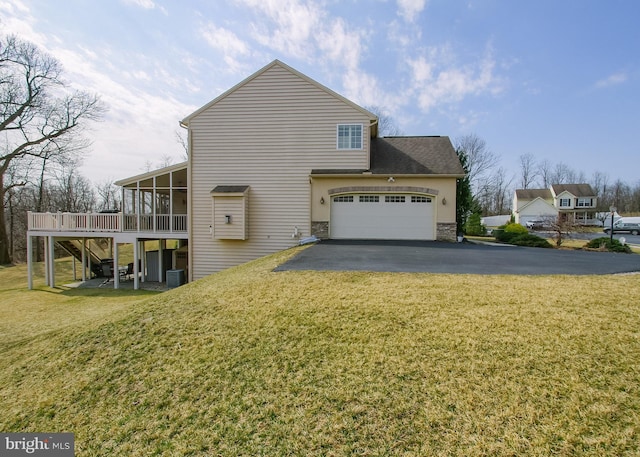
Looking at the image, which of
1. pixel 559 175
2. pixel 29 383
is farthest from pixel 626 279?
pixel 559 175

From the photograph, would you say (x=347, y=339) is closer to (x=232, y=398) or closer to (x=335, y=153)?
(x=232, y=398)

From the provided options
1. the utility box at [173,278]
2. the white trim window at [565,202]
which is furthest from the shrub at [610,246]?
the white trim window at [565,202]

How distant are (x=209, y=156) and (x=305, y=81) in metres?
5.23

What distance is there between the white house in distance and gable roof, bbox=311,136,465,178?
8 centimetres

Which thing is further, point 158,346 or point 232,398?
point 158,346

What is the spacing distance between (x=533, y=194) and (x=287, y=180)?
49.5m

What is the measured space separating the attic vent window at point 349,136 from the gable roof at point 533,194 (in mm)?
45145

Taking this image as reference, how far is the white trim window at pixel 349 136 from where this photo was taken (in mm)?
12273

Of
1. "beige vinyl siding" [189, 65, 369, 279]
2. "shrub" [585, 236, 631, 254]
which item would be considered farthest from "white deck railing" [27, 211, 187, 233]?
"shrub" [585, 236, 631, 254]

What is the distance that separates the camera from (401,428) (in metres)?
2.51

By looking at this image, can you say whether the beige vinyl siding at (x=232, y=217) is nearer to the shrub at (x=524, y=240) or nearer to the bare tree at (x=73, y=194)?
the shrub at (x=524, y=240)

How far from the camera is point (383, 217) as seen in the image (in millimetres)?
12562

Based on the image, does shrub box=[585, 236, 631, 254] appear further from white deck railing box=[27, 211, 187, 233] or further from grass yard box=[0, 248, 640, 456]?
white deck railing box=[27, 211, 187, 233]

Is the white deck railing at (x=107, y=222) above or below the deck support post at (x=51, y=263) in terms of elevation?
above
